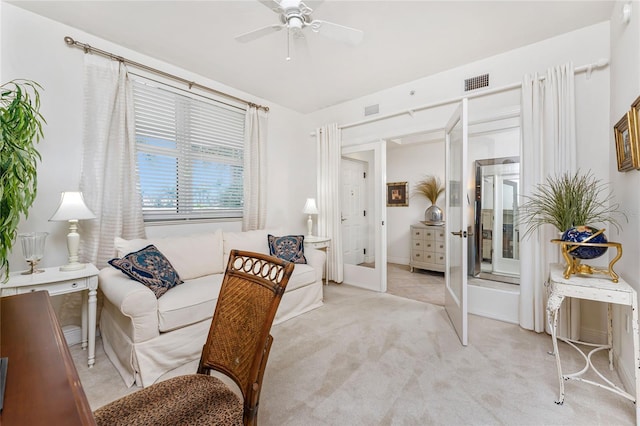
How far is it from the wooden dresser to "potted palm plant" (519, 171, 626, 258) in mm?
1978

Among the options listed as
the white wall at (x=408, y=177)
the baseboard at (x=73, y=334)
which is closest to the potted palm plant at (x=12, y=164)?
the baseboard at (x=73, y=334)

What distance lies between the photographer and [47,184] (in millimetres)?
2301

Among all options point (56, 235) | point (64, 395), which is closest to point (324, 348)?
point (64, 395)

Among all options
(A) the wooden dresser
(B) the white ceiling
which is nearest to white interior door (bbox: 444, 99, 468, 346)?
(B) the white ceiling

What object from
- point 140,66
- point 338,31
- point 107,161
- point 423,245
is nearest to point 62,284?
point 107,161

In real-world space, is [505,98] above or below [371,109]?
below

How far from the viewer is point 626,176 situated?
1.94 m

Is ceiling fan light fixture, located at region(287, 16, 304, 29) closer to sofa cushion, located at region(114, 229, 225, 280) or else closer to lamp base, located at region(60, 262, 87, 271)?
sofa cushion, located at region(114, 229, 225, 280)

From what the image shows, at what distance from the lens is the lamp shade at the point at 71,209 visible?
6.67 feet

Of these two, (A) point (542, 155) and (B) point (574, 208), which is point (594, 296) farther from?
(A) point (542, 155)

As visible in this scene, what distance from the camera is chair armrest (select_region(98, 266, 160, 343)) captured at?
1.77 meters

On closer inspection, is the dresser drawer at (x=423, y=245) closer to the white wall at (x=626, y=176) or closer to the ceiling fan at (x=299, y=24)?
the white wall at (x=626, y=176)

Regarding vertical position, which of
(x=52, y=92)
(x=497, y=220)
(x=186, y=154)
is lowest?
(x=497, y=220)

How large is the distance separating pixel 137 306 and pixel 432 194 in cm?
471
